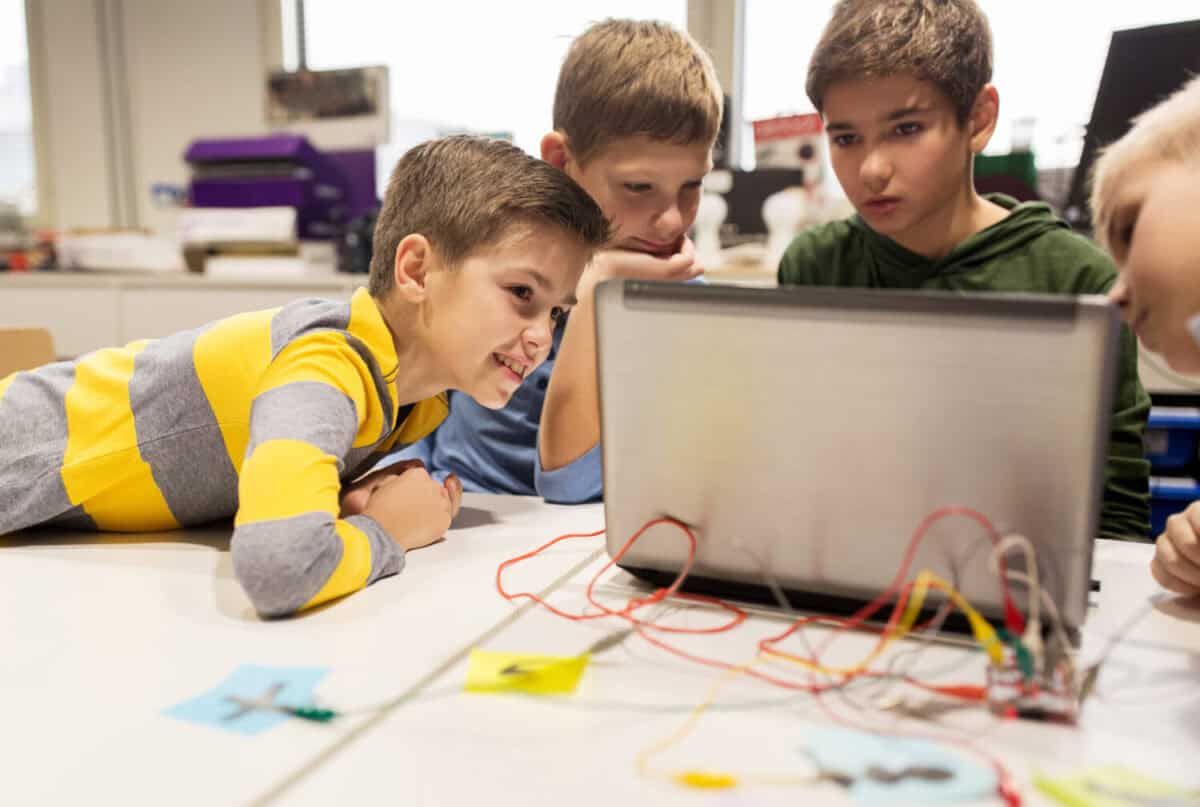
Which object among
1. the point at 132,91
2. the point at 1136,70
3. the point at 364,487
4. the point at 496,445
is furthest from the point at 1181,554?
the point at 132,91

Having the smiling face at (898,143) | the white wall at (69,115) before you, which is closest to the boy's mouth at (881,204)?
the smiling face at (898,143)

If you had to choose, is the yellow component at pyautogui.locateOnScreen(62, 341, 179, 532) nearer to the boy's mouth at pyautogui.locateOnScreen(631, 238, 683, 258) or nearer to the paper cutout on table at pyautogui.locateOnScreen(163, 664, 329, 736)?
the paper cutout on table at pyautogui.locateOnScreen(163, 664, 329, 736)

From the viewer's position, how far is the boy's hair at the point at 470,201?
88 cm

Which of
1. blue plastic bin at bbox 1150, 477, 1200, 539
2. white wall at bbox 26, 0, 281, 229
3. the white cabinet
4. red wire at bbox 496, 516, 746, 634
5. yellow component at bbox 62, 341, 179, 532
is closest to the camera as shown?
red wire at bbox 496, 516, 746, 634

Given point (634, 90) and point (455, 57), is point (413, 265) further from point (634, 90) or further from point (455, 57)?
point (455, 57)

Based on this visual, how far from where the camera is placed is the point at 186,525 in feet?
2.97

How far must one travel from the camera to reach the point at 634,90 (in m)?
1.09

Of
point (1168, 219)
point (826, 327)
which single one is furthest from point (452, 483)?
point (1168, 219)

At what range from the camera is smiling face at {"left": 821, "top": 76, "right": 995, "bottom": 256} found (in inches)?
42.0

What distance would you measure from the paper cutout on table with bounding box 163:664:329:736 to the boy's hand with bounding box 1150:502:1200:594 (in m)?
0.61

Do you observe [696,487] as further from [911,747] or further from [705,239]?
[705,239]

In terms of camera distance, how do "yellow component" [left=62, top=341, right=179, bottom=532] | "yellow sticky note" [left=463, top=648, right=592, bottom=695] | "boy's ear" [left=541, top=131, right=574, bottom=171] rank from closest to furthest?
"yellow sticky note" [left=463, top=648, right=592, bottom=695] < "yellow component" [left=62, top=341, right=179, bottom=532] < "boy's ear" [left=541, top=131, right=574, bottom=171]

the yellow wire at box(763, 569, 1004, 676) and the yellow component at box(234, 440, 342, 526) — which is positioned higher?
the yellow component at box(234, 440, 342, 526)

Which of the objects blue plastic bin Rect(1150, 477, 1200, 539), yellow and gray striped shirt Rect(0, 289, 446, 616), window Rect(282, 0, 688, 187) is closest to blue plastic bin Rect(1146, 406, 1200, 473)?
blue plastic bin Rect(1150, 477, 1200, 539)
